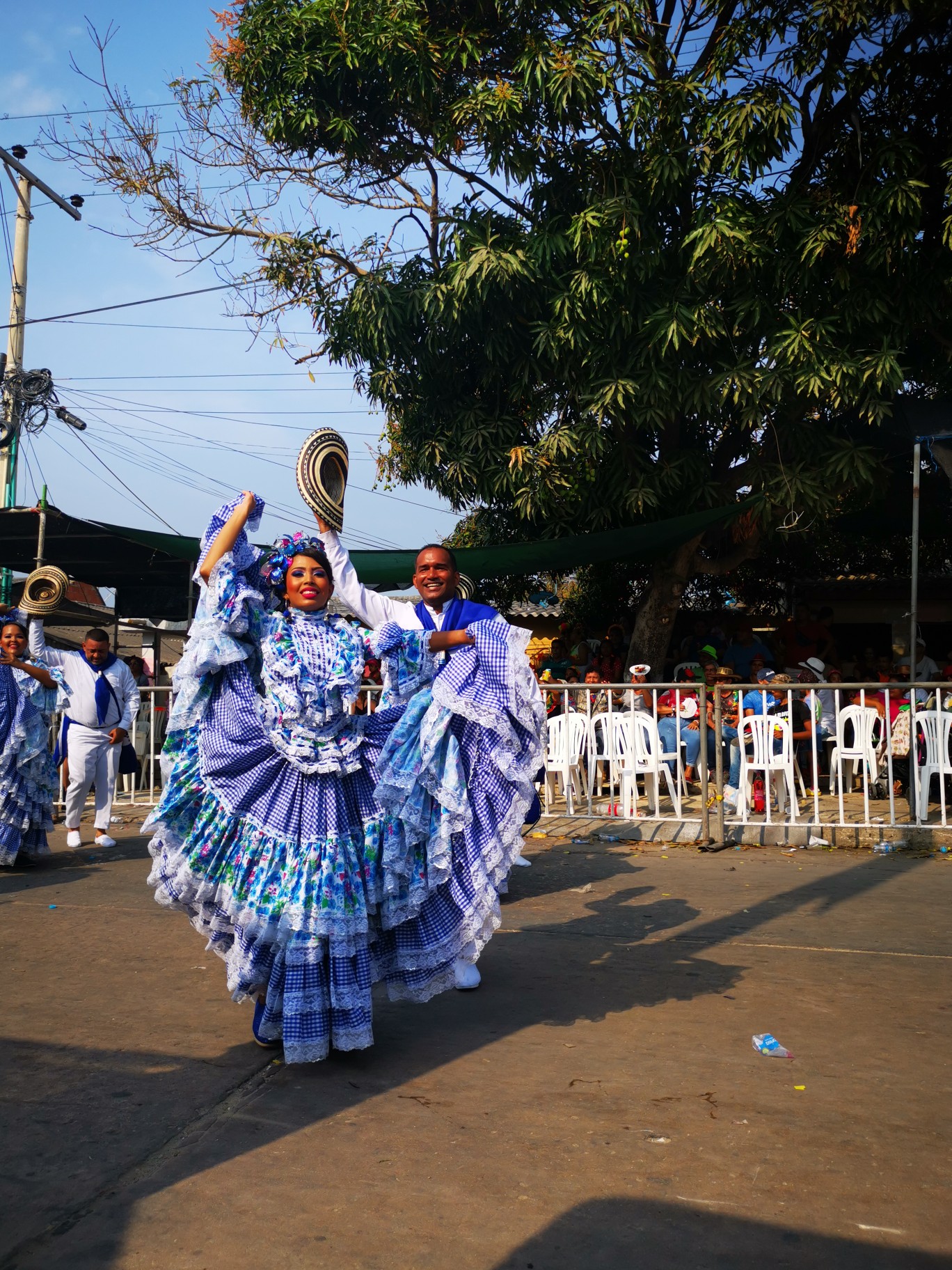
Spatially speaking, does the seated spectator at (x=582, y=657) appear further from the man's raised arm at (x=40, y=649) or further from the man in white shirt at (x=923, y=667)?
the man's raised arm at (x=40, y=649)

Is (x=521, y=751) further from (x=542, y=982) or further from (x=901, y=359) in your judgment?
(x=901, y=359)

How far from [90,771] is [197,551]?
4767 millimetres

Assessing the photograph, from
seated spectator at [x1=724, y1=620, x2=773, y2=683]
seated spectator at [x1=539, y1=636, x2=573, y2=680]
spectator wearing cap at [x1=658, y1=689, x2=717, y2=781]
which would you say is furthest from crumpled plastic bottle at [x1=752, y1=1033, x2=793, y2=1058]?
seated spectator at [x1=724, y1=620, x2=773, y2=683]

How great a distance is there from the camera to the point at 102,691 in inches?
370

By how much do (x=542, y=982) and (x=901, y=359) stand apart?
31.8 ft

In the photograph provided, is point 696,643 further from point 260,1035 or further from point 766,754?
point 260,1035

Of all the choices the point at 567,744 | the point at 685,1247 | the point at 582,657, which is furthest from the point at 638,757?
the point at 685,1247

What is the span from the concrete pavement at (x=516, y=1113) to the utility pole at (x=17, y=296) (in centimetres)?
1351

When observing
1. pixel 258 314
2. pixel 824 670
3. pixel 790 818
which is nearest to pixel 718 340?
pixel 824 670

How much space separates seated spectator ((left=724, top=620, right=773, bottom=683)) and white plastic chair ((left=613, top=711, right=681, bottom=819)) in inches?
168

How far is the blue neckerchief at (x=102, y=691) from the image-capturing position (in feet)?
30.8

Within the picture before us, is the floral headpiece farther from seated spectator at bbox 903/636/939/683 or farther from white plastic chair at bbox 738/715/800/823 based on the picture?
seated spectator at bbox 903/636/939/683

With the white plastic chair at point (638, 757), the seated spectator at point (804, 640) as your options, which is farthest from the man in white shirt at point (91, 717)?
the seated spectator at point (804, 640)

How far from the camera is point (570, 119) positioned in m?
11.6
